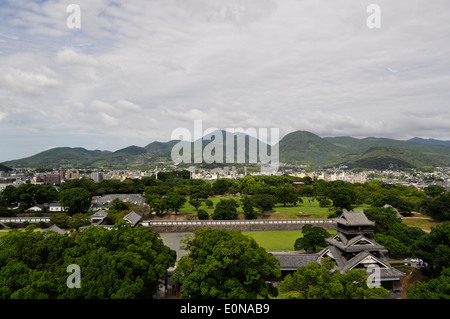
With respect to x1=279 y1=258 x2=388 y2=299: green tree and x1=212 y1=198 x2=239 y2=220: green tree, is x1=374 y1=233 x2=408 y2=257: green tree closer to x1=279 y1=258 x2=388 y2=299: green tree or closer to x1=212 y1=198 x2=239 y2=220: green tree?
x1=279 y1=258 x2=388 y2=299: green tree

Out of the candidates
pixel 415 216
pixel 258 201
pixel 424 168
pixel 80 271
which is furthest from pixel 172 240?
pixel 424 168

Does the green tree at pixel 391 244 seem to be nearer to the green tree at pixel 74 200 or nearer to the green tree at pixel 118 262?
the green tree at pixel 118 262

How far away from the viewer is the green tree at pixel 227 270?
11528mm

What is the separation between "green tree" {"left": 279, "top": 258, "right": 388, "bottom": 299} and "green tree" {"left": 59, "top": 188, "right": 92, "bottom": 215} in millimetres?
31274

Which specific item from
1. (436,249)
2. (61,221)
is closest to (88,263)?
(61,221)

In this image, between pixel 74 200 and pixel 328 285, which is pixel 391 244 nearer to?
pixel 328 285

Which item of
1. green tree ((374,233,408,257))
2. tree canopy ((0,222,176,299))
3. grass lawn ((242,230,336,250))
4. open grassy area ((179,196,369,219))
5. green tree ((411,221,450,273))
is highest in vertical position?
tree canopy ((0,222,176,299))

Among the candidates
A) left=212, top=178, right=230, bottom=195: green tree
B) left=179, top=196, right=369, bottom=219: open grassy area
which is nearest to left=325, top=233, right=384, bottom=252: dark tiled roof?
left=179, top=196, right=369, bottom=219: open grassy area

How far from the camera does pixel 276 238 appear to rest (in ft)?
92.1

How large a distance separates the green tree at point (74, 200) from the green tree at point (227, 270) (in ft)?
90.3

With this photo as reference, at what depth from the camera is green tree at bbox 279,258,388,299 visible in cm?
1097

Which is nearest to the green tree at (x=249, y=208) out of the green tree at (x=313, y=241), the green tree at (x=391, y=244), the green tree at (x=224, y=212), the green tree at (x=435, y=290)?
the green tree at (x=224, y=212)

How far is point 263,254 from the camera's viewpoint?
12898 millimetres
